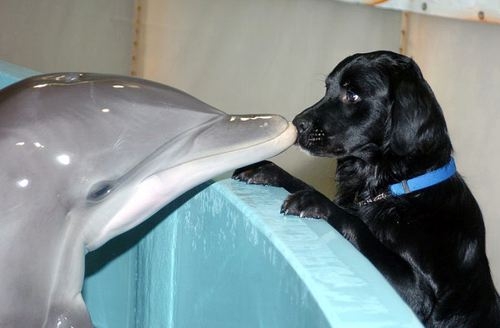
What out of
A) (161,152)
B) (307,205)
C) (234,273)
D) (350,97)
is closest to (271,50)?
(350,97)

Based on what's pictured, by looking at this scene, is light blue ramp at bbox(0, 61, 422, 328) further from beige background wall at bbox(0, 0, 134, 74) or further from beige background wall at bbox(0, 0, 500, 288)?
beige background wall at bbox(0, 0, 134, 74)

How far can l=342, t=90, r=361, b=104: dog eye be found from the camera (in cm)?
215

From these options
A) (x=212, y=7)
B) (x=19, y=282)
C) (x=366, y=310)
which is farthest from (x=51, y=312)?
(x=212, y=7)

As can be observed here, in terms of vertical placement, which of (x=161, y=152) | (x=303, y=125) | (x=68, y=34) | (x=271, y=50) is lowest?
(x=68, y=34)

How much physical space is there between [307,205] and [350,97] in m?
0.49

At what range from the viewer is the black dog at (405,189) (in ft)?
6.61

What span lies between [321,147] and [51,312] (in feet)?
3.20

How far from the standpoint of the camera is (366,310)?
105 centimetres

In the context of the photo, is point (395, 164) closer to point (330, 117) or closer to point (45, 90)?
point (330, 117)

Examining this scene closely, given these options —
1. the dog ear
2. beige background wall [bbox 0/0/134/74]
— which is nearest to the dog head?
the dog ear

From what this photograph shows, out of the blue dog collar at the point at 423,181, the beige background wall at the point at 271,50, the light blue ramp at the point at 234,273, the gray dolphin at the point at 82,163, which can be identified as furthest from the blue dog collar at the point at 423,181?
the beige background wall at the point at 271,50

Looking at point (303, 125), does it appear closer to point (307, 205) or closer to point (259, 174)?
point (259, 174)

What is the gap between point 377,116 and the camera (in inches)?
83.9

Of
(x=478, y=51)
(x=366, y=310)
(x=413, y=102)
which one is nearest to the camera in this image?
(x=366, y=310)
